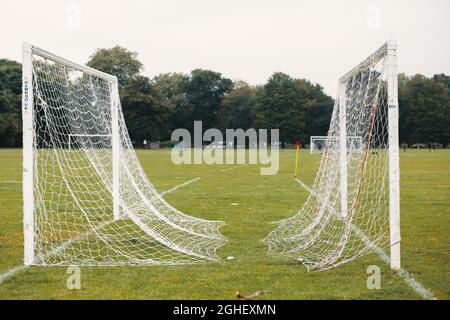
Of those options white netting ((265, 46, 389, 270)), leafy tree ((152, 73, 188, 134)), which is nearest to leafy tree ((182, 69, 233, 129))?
leafy tree ((152, 73, 188, 134))

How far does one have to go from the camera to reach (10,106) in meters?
67.7

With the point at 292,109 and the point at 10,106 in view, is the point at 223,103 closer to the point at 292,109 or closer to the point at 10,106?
the point at 292,109

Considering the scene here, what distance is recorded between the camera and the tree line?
78250mm

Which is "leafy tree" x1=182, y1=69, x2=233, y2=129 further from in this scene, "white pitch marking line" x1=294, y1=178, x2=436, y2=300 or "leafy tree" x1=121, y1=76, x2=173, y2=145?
"white pitch marking line" x1=294, y1=178, x2=436, y2=300

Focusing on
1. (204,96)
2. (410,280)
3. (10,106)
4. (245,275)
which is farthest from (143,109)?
(410,280)

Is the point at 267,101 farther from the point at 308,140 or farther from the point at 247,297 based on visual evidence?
the point at 247,297

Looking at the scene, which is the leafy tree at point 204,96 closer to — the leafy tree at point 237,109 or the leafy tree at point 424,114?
the leafy tree at point 237,109

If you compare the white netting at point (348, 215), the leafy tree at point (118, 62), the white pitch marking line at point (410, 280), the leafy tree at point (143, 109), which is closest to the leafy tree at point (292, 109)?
the leafy tree at point (143, 109)

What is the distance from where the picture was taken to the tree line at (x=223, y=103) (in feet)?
257

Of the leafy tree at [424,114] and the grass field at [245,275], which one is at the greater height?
the leafy tree at [424,114]

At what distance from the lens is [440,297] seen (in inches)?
223

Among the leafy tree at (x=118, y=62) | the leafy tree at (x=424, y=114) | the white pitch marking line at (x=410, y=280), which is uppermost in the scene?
the leafy tree at (x=118, y=62)

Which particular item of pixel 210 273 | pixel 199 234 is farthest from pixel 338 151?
pixel 210 273

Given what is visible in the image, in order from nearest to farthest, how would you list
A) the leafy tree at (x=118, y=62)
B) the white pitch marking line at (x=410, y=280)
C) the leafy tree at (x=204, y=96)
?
the white pitch marking line at (x=410, y=280) < the leafy tree at (x=118, y=62) < the leafy tree at (x=204, y=96)
